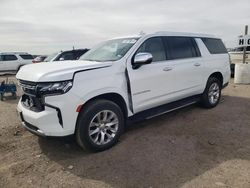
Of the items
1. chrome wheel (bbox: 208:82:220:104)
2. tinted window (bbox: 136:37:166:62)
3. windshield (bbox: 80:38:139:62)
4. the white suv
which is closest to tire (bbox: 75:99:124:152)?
the white suv

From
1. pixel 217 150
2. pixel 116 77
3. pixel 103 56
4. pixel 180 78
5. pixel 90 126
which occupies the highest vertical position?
pixel 103 56

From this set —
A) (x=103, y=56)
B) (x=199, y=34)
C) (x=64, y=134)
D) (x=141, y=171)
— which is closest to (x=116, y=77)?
(x=103, y=56)

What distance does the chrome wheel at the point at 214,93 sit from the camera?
242 inches

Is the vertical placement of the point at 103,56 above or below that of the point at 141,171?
above

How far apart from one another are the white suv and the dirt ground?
35 cm

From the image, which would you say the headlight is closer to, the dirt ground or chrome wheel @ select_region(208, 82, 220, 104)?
the dirt ground

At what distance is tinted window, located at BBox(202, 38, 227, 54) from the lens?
5996mm

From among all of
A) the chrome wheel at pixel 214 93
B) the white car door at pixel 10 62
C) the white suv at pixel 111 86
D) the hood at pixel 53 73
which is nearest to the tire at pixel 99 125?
the white suv at pixel 111 86

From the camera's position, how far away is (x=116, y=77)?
12.7 ft

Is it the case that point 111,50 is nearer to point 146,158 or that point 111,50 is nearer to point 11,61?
point 146,158

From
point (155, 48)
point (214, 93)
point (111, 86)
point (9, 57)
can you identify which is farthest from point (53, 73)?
point (9, 57)

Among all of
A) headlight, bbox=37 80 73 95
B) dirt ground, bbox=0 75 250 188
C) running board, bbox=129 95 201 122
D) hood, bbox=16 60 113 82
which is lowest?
dirt ground, bbox=0 75 250 188

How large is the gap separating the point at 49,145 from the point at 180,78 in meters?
2.92

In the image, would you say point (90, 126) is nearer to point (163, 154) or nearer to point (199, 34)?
point (163, 154)
